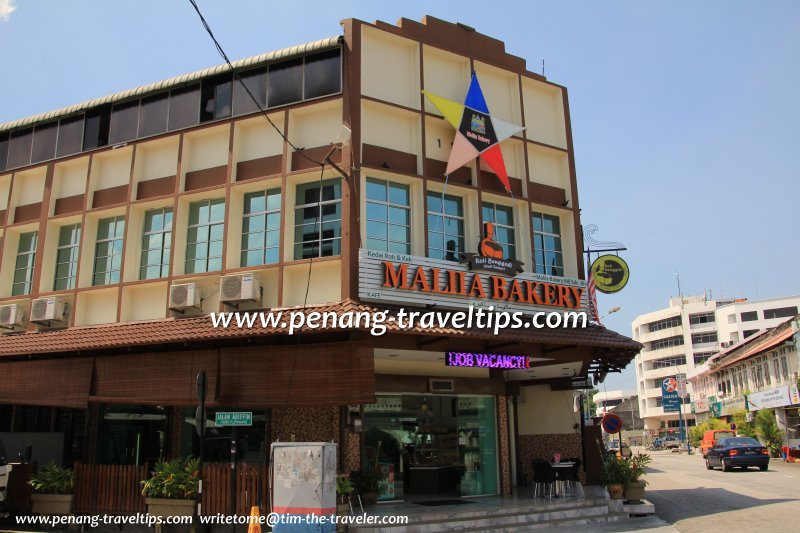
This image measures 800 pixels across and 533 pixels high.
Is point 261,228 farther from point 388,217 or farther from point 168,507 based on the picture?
point 168,507

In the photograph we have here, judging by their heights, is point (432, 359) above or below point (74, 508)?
above

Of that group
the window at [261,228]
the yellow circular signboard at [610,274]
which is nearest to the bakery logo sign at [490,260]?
the yellow circular signboard at [610,274]

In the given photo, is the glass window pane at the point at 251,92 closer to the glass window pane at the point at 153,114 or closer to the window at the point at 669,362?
the glass window pane at the point at 153,114

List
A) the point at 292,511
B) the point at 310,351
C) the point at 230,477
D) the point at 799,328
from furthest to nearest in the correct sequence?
the point at 799,328, the point at 310,351, the point at 230,477, the point at 292,511

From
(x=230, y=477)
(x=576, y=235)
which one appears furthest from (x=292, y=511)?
(x=576, y=235)

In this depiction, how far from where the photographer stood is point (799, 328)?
36781mm

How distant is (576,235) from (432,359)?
5764mm

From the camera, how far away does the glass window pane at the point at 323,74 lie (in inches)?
650

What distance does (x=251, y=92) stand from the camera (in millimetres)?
17172

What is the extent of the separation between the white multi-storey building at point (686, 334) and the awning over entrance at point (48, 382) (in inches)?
2673

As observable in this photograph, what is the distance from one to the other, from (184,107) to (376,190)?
6053 millimetres

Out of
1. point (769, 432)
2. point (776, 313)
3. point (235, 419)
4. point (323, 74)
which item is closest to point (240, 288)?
point (235, 419)

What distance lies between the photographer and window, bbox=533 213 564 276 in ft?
60.6

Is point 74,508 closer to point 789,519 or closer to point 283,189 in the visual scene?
point 283,189
